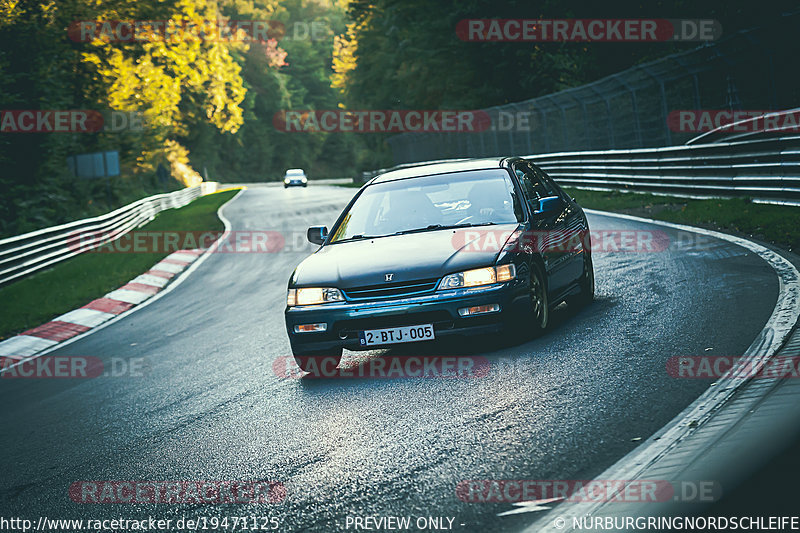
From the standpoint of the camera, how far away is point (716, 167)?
16.7 meters

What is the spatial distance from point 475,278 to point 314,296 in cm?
122

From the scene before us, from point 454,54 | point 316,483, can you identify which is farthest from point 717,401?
point 454,54

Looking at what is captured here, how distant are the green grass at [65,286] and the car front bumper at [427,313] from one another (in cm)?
801

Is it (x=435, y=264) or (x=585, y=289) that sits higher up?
(x=435, y=264)

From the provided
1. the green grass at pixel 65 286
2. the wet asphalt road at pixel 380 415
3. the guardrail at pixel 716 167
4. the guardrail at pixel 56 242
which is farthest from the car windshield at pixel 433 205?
the guardrail at pixel 56 242

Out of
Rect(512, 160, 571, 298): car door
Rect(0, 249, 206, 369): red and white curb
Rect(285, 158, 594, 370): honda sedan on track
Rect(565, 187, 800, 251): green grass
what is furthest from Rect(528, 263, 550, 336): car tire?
Rect(0, 249, 206, 369): red and white curb

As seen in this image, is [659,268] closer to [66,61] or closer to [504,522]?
[504,522]

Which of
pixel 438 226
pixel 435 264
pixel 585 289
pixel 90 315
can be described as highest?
pixel 438 226

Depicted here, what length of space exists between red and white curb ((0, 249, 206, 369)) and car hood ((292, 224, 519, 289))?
18.2 feet

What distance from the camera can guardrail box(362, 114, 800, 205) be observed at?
13.7 metres

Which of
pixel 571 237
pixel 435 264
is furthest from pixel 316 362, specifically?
pixel 571 237

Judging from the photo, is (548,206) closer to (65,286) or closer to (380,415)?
(380,415)

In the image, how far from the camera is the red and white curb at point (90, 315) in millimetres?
12195

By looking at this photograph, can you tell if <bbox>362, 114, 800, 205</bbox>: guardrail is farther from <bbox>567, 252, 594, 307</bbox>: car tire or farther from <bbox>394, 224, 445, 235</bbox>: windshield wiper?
<bbox>567, 252, 594, 307</bbox>: car tire
